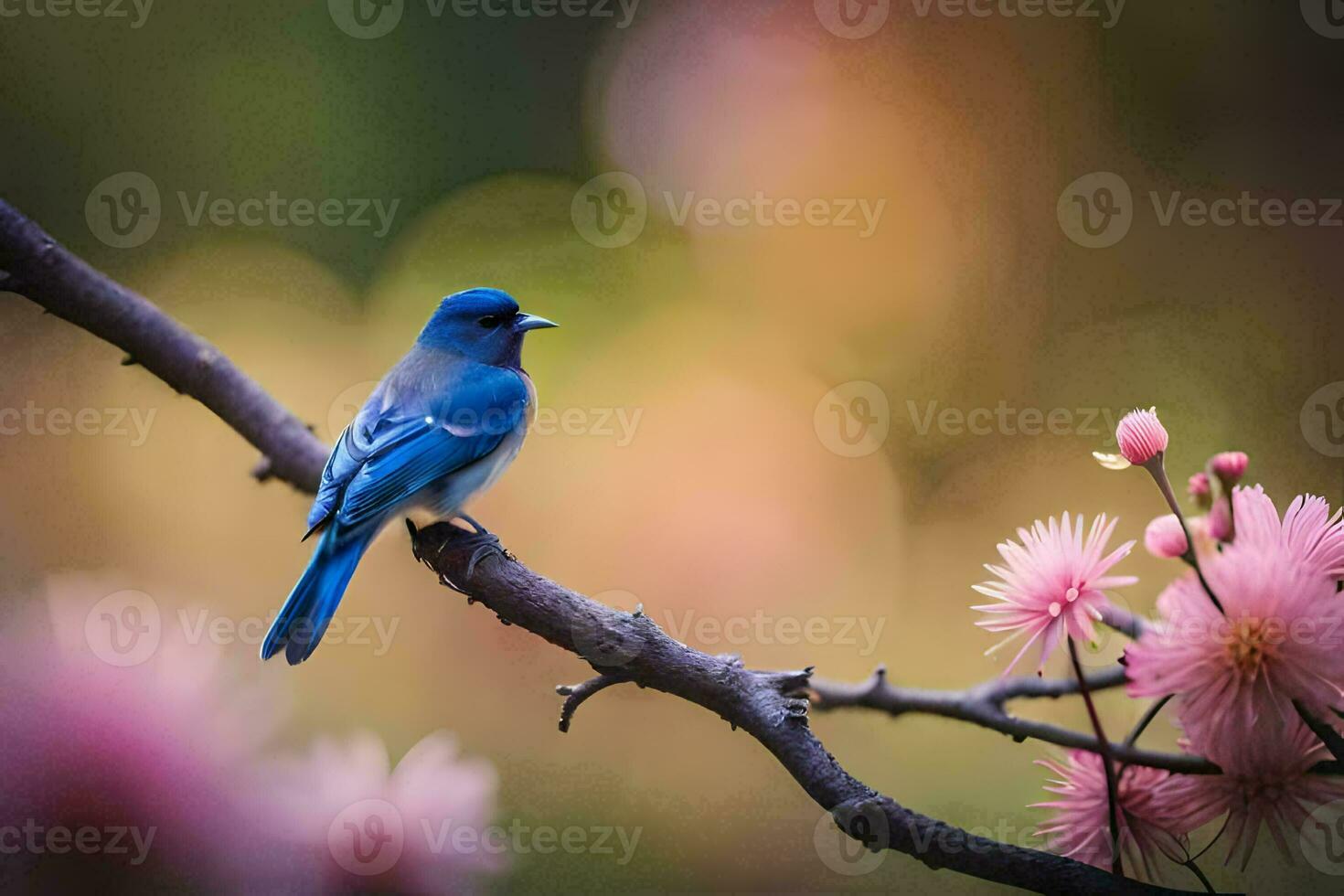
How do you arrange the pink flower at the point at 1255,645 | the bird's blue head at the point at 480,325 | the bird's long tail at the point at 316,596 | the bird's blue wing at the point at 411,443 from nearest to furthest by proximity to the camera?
the pink flower at the point at 1255,645 < the bird's long tail at the point at 316,596 < the bird's blue wing at the point at 411,443 < the bird's blue head at the point at 480,325

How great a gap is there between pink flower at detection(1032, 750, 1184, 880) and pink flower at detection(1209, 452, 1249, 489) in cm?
14

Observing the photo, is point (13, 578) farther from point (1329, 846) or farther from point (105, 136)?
point (1329, 846)

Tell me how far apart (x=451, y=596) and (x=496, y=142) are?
576 millimetres

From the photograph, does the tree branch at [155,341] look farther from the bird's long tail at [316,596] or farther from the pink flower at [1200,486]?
the pink flower at [1200,486]

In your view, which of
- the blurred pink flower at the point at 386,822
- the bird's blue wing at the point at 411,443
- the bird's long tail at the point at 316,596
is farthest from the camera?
the bird's blue wing at the point at 411,443

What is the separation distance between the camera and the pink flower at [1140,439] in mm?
500

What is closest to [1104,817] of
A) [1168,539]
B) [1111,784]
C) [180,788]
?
[1111,784]

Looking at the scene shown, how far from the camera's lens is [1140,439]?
0.50 meters

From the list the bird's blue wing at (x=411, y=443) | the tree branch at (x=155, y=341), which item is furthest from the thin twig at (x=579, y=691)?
the tree branch at (x=155, y=341)

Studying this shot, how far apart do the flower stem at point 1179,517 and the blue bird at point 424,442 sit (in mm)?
482

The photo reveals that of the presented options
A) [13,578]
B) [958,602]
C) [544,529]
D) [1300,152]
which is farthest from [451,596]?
[1300,152]

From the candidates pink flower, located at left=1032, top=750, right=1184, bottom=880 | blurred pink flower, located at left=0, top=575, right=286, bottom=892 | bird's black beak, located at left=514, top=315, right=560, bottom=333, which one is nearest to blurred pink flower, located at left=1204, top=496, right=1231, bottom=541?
pink flower, located at left=1032, top=750, right=1184, bottom=880

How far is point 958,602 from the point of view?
42.3 inches

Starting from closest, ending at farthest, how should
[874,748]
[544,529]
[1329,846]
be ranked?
[1329,846], [874,748], [544,529]
